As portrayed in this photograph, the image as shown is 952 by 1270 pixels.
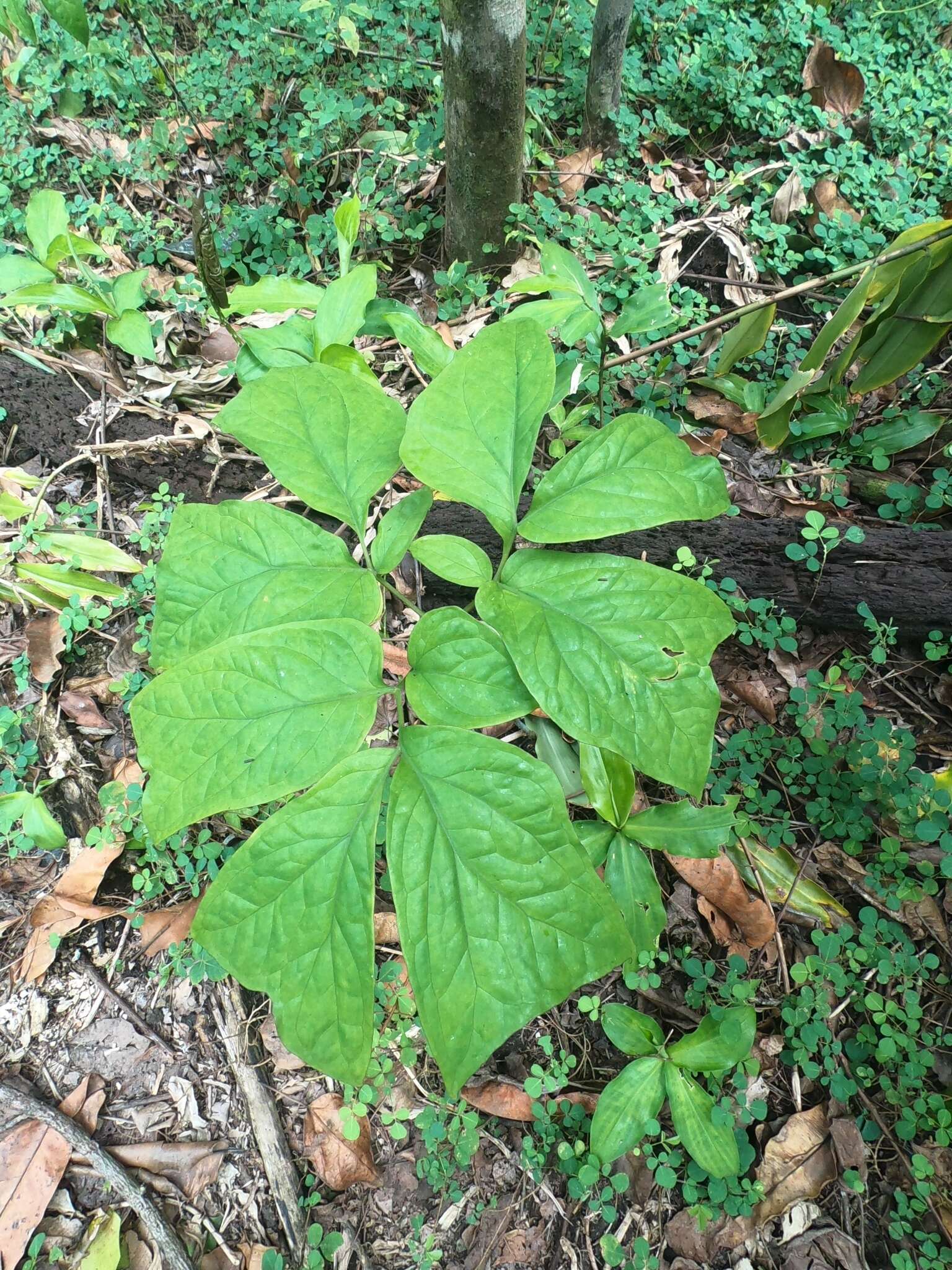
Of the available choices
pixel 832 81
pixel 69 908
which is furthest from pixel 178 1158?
pixel 832 81

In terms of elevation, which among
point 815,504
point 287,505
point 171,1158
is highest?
point 815,504

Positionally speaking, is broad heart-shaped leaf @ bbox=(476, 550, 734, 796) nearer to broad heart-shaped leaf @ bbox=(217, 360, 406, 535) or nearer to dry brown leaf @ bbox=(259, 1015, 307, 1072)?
broad heart-shaped leaf @ bbox=(217, 360, 406, 535)

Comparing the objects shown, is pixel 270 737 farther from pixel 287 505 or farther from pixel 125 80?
pixel 125 80

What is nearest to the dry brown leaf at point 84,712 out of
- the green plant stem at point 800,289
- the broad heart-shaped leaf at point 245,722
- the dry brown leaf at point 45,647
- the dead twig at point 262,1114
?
the dry brown leaf at point 45,647

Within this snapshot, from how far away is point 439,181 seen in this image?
2.58 m

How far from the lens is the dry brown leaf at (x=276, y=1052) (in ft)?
5.14

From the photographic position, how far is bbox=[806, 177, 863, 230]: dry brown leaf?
8.20 feet

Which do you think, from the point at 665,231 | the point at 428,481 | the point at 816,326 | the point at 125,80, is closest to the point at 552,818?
the point at 428,481

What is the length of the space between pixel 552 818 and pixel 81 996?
4.40ft

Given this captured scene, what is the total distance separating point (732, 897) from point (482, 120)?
2.04 metres

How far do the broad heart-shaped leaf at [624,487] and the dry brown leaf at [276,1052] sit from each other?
1.21 m

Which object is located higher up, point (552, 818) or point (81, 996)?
point (552, 818)

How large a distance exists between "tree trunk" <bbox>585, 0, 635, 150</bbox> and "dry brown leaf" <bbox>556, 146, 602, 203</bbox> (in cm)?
5

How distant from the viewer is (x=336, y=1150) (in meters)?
1.49
